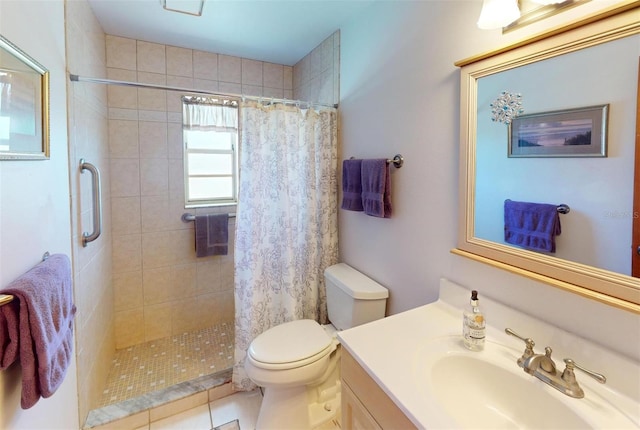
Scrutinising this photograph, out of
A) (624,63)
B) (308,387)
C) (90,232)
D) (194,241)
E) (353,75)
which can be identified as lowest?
(308,387)

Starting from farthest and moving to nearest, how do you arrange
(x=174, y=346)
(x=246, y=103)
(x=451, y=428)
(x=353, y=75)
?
1. (x=174, y=346)
2. (x=353, y=75)
3. (x=246, y=103)
4. (x=451, y=428)

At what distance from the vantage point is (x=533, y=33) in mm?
977

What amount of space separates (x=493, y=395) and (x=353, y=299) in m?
0.81

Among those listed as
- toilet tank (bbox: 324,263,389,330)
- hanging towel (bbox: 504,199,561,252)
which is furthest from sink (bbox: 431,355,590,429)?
toilet tank (bbox: 324,263,389,330)

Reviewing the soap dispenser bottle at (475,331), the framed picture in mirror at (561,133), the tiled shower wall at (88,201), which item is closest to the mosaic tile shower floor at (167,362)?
the tiled shower wall at (88,201)

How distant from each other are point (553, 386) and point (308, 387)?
47.6 inches

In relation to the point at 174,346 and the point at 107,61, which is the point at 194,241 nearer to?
the point at 174,346

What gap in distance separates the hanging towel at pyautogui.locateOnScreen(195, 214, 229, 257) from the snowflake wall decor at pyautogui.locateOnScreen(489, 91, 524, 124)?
207 cm

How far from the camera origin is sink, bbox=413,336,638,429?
747 mm

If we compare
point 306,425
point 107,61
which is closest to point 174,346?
point 306,425

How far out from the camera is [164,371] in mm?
2098

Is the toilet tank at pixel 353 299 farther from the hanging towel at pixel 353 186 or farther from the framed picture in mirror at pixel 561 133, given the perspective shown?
the framed picture in mirror at pixel 561 133

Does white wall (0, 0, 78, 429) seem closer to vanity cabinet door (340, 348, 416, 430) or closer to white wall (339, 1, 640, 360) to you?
vanity cabinet door (340, 348, 416, 430)

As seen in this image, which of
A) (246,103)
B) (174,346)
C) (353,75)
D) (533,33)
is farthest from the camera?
(174,346)
